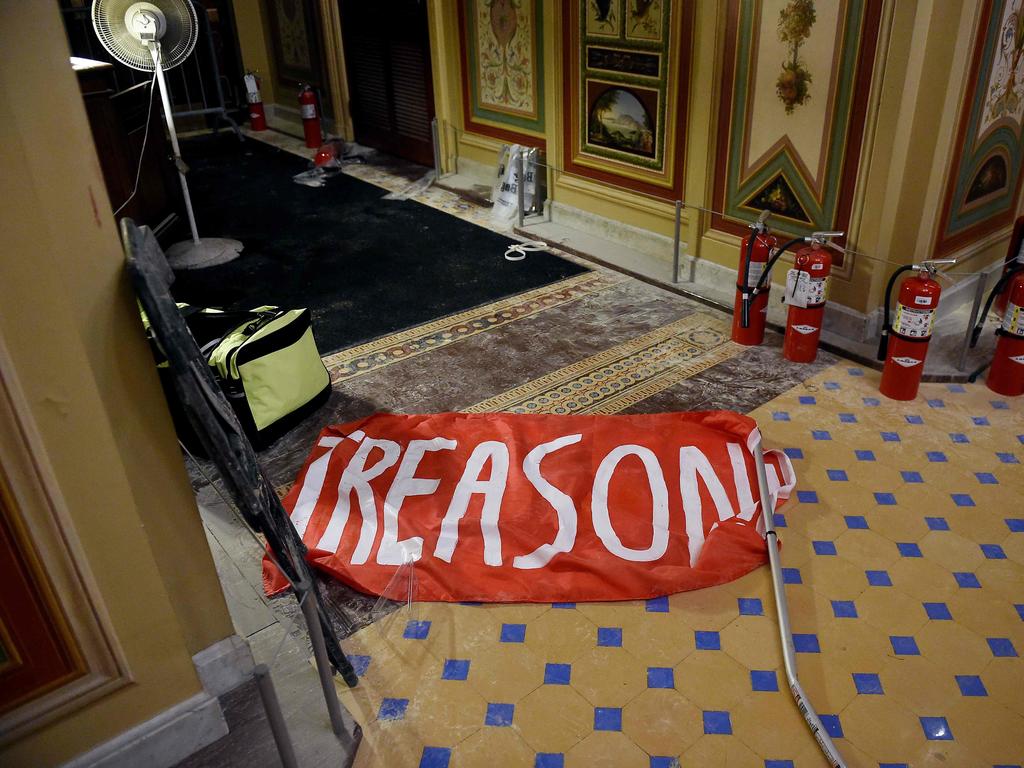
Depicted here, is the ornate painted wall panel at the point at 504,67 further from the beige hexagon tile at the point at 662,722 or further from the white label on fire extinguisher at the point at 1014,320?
the beige hexagon tile at the point at 662,722

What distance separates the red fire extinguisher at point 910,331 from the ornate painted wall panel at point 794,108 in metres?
0.73

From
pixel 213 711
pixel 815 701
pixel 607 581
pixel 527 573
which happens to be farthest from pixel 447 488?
Answer: pixel 815 701

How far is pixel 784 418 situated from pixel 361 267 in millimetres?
3404

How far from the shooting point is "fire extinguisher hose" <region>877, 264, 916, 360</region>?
4391 mm

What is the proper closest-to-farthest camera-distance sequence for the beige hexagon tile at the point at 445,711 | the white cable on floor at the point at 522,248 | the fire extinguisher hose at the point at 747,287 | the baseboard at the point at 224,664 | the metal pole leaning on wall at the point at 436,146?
the baseboard at the point at 224,664 → the beige hexagon tile at the point at 445,711 → the fire extinguisher hose at the point at 747,287 → the white cable on floor at the point at 522,248 → the metal pole leaning on wall at the point at 436,146

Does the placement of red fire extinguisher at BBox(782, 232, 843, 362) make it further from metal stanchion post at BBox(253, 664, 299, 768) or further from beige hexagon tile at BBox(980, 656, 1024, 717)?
metal stanchion post at BBox(253, 664, 299, 768)

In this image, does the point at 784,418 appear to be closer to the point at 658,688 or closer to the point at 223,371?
the point at 658,688

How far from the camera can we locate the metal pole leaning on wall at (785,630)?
2527mm

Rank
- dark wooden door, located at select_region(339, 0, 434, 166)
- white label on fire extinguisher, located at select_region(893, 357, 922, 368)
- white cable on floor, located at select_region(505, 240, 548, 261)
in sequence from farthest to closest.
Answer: dark wooden door, located at select_region(339, 0, 434, 166)
white cable on floor, located at select_region(505, 240, 548, 261)
white label on fire extinguisher, located at select_region(893, 357, 922, 368)

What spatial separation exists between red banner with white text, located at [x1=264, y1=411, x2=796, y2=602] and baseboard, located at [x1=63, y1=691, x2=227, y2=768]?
0.77 m

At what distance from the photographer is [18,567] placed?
2.11m

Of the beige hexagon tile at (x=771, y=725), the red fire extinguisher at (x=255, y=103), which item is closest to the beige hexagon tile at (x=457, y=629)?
the beige hexagon tile at (x=771, y=725)

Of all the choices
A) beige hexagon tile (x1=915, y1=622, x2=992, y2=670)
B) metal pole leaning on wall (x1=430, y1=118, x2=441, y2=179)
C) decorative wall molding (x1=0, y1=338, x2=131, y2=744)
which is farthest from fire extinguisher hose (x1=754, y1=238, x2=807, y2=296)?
metal pole leaning on wall (x1=430, y1=118, x2=441, y2=179)

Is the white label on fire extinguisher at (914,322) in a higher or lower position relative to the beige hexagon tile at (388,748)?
higher
